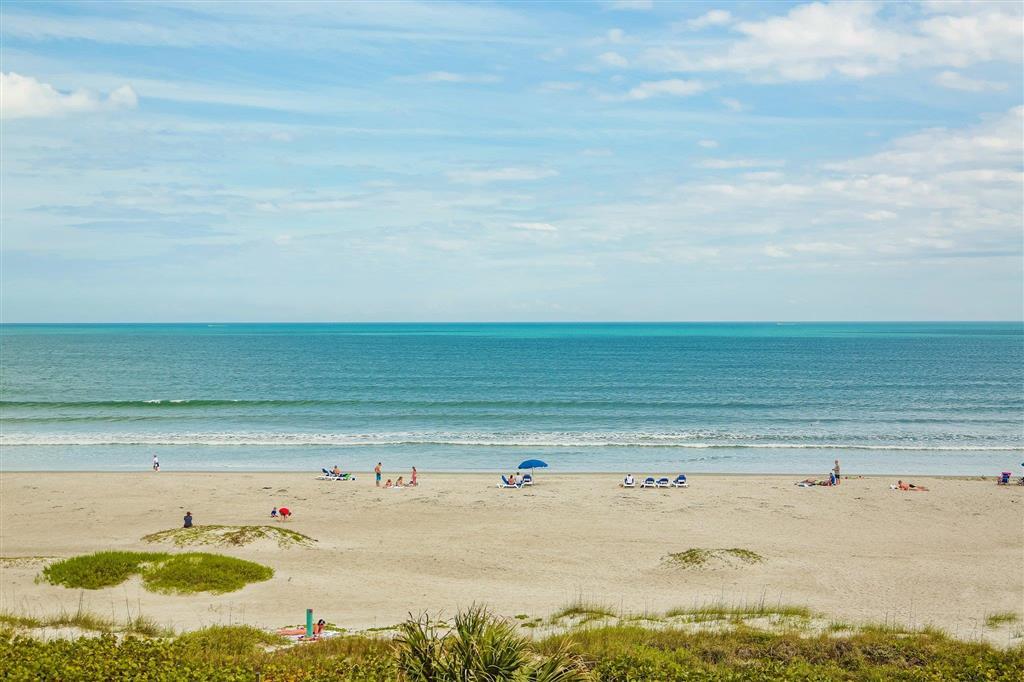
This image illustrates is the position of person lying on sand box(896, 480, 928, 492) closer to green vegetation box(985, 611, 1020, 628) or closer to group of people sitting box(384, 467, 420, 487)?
green vegetation box(985, 611, 1020, 628)

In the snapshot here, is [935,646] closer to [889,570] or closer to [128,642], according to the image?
[889,570]

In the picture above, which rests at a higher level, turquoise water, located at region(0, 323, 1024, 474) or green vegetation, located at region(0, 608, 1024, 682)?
green vegetation, located at region(0, 608, 1024, 682)

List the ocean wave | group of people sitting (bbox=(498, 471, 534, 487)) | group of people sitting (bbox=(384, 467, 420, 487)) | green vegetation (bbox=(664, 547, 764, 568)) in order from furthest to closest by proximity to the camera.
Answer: the ocean wave, group of people sitting (bbox=(498, 471, 534, 487)), group of people sitting (bbox=(384, 467, 420, 487)), green vegetation (bbox=(664, 547, 764, 568))

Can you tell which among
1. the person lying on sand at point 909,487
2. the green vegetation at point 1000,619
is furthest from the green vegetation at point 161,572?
the person lying on sand at point 909,487

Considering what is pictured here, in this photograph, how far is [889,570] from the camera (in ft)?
79.0

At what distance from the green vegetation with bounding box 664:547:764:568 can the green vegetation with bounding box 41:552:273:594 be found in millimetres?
12088

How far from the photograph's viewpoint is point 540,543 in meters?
27.2

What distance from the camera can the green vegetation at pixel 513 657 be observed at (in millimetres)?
9875

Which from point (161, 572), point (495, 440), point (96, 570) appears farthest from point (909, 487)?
point (96, 570)

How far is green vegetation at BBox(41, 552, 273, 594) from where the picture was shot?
68.3ft

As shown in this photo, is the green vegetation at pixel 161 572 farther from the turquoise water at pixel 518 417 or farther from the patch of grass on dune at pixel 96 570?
the turquoise water at pixel 518 417

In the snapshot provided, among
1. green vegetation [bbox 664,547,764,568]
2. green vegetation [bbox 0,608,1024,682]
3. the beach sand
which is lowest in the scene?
the beach sand

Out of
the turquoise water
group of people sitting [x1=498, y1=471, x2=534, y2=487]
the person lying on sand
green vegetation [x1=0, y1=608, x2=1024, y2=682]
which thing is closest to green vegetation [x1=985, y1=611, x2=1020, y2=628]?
green vegetation [x1=0, y1=608, x2=1024, y2=682]

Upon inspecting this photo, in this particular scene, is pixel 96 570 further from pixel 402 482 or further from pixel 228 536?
pixel 402 482
